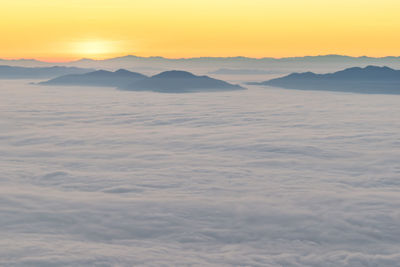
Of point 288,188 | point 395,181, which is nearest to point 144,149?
point 288,188

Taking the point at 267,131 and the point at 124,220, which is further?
the point at 267,131

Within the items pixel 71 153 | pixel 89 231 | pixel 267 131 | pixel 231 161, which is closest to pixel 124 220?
pixel 89 231

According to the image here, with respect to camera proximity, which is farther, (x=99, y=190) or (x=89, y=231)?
(x=99, y=190)

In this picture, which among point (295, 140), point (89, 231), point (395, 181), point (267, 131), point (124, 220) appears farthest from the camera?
point (267, 131)

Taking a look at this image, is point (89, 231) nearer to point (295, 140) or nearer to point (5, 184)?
point (5, 184)

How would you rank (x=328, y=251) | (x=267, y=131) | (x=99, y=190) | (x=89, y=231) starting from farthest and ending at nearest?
(x=267, y=131) → (x=99, y=190) → (x=89, y=231) → (x=328, y=251)

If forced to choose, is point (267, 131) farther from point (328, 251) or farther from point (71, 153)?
point (328, 251)
